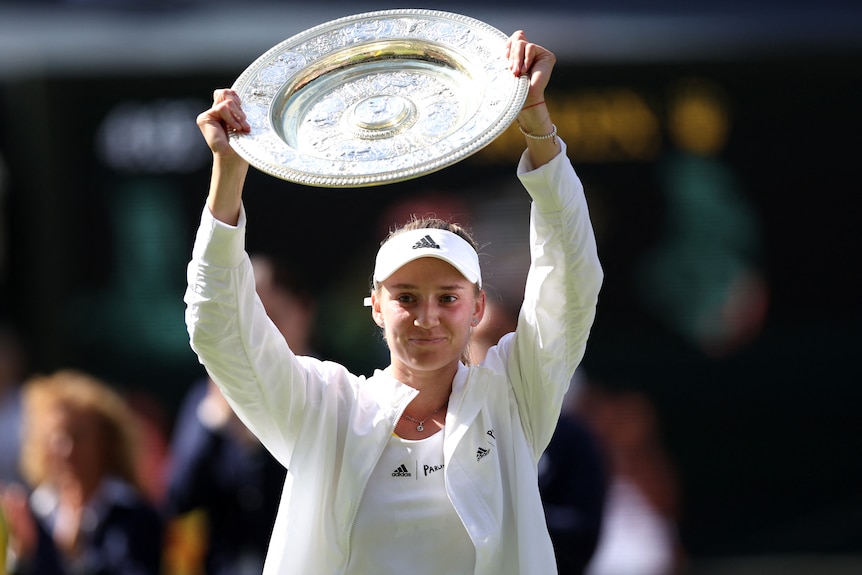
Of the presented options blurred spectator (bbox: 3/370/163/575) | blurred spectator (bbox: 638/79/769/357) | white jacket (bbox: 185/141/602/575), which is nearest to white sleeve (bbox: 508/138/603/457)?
white jacket (bbox: 185/141/602/575)

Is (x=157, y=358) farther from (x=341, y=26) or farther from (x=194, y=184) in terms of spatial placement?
(x=341, y=26)

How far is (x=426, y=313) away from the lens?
282cm

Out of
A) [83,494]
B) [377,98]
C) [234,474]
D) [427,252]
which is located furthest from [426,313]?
[83,494]

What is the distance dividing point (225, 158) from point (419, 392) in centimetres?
57

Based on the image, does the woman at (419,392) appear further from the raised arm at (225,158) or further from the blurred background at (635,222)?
the blurred background at (635,222)

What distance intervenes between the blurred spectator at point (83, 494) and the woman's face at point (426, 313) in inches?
103

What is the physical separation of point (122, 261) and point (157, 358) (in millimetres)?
414

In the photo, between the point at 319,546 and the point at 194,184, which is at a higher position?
the point at 194,184

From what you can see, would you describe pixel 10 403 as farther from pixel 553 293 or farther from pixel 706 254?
pixel 553 293

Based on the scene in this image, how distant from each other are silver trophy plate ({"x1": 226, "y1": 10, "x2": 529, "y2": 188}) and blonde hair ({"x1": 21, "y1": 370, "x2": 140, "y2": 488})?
2.61 m

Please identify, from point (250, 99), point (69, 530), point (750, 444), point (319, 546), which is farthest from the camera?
point (750, 444)

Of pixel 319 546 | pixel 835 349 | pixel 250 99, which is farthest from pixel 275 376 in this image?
pixel 835 349

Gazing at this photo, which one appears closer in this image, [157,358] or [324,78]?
[324,78]

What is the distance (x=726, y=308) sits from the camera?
19.7 feet
